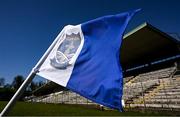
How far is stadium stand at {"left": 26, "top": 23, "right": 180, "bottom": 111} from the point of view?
17780 mm

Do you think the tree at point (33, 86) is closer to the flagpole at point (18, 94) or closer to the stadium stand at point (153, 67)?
the stadium stand at point (153, 67)

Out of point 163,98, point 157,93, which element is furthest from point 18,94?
point 157,93

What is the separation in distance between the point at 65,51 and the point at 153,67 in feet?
88.3

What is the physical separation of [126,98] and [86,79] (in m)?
19.8

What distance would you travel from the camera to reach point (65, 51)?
10.6ft

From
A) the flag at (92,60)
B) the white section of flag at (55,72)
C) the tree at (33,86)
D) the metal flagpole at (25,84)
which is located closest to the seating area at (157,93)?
the flag at (92,60)

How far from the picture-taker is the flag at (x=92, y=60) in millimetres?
2906

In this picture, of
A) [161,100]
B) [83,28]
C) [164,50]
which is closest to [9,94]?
[164,50]

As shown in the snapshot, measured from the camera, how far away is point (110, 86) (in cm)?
288

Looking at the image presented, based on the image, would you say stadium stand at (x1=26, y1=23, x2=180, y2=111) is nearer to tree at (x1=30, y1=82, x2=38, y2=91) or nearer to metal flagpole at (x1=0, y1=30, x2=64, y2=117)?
metal flagpole at (x1=0, y1=30, x2=64, y2=117)

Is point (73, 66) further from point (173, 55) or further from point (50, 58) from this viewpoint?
point (173, 55)

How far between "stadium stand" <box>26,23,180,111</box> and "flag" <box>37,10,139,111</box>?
41.9 feet

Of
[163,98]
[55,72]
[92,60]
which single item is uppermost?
[163,98]

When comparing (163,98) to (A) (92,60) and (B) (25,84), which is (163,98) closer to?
(A) (92,60)
